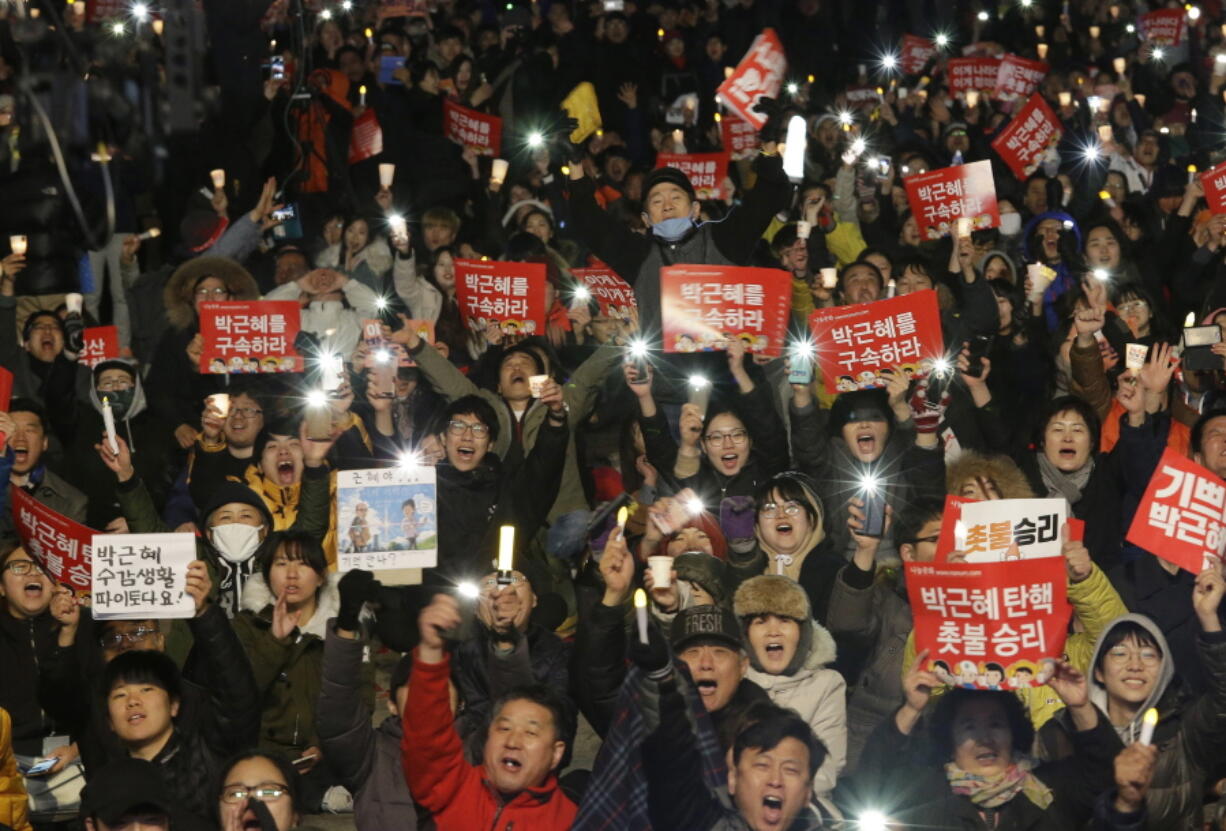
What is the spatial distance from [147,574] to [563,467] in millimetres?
1918

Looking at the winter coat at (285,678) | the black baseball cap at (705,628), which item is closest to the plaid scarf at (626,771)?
the black baseball cap at (705,628)

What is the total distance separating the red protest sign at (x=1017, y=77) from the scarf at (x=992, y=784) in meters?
9.37

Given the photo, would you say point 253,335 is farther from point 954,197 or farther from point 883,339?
point 954,197

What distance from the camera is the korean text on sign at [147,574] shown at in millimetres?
6590

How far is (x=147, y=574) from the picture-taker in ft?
21.7

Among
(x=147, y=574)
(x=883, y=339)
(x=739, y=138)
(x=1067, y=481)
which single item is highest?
(x=739, y=138)

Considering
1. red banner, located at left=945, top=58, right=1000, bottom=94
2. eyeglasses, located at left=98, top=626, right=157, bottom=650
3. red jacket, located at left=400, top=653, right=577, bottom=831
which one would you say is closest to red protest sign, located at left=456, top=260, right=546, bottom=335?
eyeglasses, located at left=98, top=626, right=157, bottom=650

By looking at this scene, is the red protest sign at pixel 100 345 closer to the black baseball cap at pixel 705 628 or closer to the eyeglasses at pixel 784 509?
the eyeglasses at pixel 784 509

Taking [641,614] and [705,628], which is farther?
[705,628]

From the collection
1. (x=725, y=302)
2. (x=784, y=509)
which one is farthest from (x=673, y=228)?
(x=784, y=509)

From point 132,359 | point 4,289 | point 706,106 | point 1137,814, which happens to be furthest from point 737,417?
point 706,106

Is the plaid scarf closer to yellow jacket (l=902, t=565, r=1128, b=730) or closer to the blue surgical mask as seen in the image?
yellow jacket (l=902, t=565, r=1128, b=730)

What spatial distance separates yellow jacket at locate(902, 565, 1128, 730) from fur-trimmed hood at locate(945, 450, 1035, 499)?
0.69 m

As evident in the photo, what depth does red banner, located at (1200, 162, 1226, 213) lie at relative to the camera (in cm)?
998
